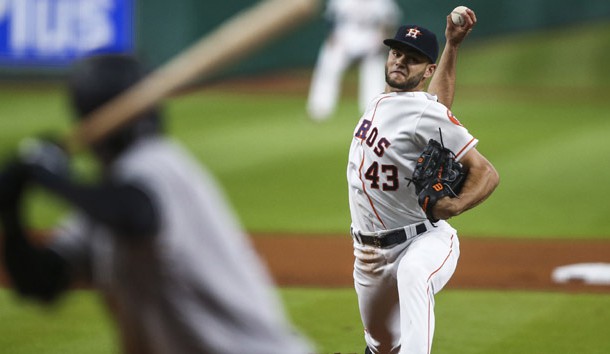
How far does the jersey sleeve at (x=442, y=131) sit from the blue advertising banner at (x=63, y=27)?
1402 centimetres

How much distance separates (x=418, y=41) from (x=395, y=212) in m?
0.85

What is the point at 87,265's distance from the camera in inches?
114

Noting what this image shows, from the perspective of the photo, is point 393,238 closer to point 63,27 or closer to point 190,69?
point 190,69

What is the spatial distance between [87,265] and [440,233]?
7.74ft

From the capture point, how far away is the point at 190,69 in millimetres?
2670

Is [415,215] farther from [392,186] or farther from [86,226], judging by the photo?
[86,226]

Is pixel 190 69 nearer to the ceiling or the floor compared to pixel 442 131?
nearer to the ceiling

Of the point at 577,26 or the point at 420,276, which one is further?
the point at 577,26

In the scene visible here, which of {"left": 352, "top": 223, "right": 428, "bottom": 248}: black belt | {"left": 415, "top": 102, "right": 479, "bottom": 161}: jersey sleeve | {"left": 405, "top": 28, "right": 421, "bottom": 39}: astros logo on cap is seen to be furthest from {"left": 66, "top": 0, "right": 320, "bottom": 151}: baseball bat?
{"left": 405, "top": 28, "right": 421, "bottom": 39}: astros logo on cap

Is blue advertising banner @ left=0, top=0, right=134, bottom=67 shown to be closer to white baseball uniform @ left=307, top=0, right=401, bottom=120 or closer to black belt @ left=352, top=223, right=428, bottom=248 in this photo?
white baseball uniform @ left=307, top=0, right=401, bottom=120

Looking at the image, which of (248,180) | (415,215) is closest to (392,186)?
(415,215)

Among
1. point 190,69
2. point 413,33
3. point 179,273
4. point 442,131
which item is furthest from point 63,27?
point 179,273

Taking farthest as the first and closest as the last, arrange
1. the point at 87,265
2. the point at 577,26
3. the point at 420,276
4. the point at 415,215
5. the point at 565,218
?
the point at 577,26 → the point at 565,218 → the point at 415,215 → the point at 420,276 → the point at 87,265

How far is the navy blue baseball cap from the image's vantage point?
4.91 meters
